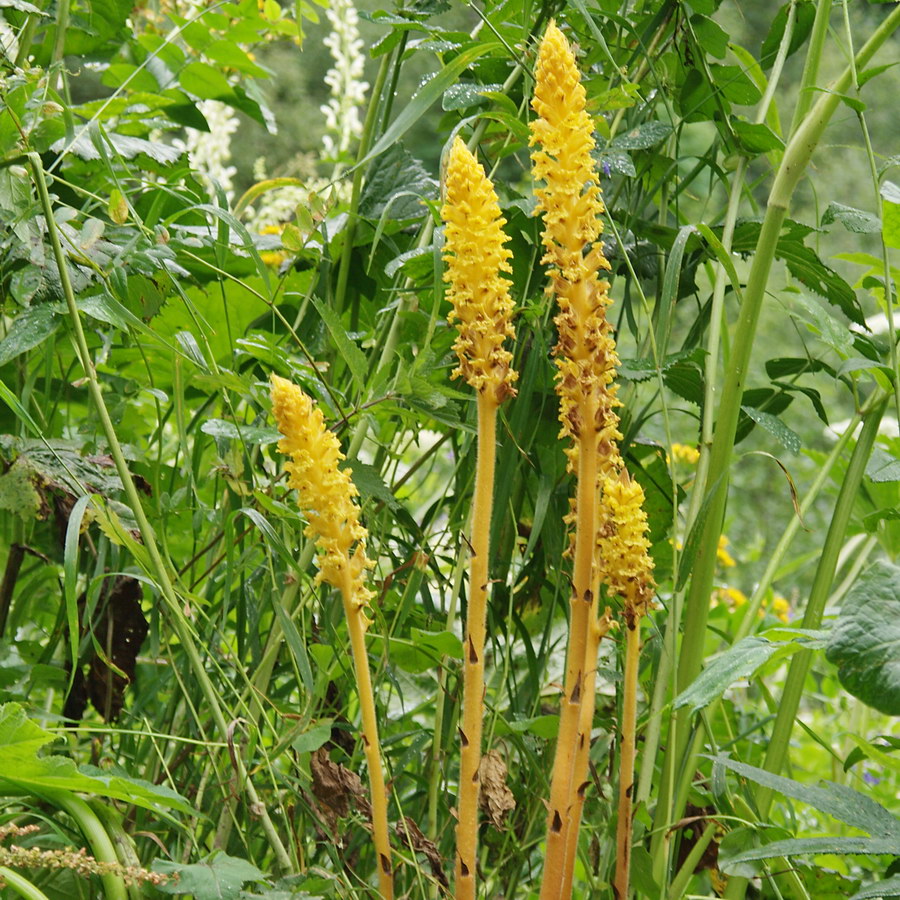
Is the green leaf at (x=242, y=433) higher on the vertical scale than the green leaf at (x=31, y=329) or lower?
lower

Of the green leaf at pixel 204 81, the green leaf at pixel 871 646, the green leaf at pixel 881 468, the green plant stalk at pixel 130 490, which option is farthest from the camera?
the green leaf at pixel 204 81

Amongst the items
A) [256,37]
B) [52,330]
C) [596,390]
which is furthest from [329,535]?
[256,37]

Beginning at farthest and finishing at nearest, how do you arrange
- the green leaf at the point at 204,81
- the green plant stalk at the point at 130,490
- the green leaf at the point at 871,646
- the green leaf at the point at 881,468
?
the green leaf at the point at 204,81
the green leaf at the point at 881,468
the green plant stalk at the point at 130,490
the green leaf at the point at 871,646

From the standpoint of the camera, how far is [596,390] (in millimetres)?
481

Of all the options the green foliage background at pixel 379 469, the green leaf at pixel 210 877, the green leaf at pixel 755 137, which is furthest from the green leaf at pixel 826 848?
the green leaf at pixel 755 137

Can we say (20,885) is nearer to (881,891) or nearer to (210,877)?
(210,877)

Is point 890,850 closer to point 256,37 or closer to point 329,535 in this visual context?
point 329,535

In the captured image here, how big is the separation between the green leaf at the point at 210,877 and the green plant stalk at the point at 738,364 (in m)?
0.25

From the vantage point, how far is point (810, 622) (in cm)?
68

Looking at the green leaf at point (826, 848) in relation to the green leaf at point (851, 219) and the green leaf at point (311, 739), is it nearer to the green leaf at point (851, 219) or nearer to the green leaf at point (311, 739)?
the green leaf at point (311, 739)

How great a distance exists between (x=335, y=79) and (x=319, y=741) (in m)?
1.33

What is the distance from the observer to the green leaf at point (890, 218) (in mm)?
666

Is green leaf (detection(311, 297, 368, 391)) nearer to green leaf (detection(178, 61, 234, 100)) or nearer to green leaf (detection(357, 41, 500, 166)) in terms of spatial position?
green leaf (detection(357, 41, 500, 166))

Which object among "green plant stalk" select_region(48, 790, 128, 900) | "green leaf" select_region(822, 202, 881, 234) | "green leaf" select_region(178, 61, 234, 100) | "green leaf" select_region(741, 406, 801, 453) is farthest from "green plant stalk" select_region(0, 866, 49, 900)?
"green leaf" select_region(178, 61, 234, 100)
